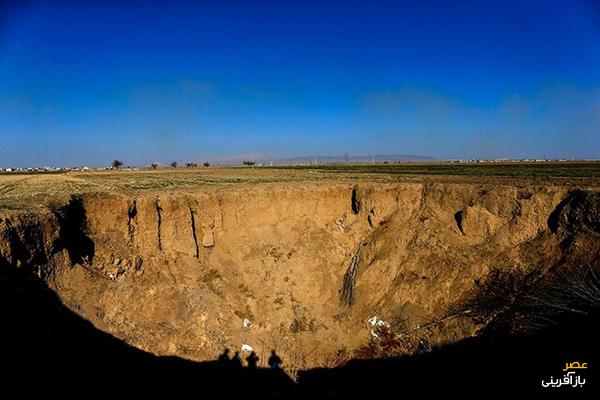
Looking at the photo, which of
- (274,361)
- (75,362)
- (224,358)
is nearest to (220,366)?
(224,358)

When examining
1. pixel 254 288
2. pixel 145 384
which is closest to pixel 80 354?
pixel 145 384

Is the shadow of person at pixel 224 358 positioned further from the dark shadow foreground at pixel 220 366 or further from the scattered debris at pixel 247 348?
the scattered debris at pixel 247 348

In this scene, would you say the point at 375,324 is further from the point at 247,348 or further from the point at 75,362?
the point at 75,362

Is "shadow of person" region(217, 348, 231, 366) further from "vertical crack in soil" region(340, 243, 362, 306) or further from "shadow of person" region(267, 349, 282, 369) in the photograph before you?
"vertical crack in soil" region(340, 243, 362, 306)

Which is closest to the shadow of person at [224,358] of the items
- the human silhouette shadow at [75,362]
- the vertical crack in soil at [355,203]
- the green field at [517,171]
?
the human silhouette shadow at [75,362]

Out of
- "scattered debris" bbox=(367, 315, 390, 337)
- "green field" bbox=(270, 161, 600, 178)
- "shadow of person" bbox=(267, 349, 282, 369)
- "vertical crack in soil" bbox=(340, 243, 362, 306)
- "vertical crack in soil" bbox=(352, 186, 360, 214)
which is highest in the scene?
"green field" bbox=(270, 161, 600, 178)

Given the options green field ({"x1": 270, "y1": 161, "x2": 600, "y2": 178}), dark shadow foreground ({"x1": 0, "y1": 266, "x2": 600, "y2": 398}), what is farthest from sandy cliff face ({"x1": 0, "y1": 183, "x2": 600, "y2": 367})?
green field ({"x1": 270, "y1": 161, "x2": 600, "y2": 178})
